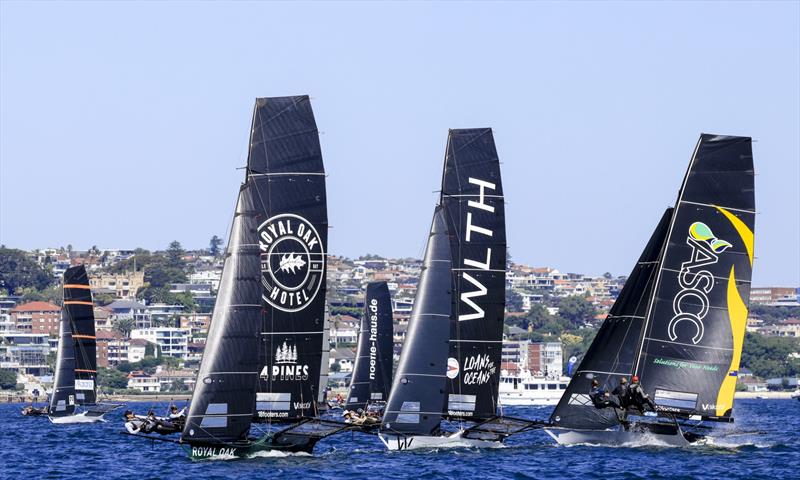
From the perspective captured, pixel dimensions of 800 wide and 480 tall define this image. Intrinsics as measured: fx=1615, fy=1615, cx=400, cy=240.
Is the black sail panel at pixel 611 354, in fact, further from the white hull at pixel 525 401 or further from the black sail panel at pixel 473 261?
the white hull at pixel 525 401

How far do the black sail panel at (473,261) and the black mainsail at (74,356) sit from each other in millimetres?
31878

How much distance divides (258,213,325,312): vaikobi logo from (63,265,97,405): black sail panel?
32.4m

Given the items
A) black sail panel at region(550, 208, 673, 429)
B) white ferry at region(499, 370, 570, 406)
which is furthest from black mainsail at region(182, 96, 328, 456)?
white ferry at region(499, 370, 570, 406)

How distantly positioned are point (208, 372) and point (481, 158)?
34.6 ft

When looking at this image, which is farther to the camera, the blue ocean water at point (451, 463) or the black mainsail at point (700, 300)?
the black mainsail at point (700, 300)

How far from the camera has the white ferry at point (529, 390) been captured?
120500mm

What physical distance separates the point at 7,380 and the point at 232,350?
139284 millimetres

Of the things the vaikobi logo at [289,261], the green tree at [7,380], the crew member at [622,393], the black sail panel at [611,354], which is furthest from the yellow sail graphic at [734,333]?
the green tree at [7,380]

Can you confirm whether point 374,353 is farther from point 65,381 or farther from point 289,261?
point 289,261

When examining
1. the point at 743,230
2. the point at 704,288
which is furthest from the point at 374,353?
the point at 743,230

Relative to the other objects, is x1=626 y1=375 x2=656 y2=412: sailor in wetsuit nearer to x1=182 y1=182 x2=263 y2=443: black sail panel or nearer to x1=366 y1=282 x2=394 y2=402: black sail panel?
x1=182 y1=182 x2=263 y2=443: black sail panel

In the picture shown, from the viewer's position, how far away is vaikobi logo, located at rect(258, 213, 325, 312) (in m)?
41.2

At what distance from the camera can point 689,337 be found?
4166 centimetres

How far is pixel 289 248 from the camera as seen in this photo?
136ft
